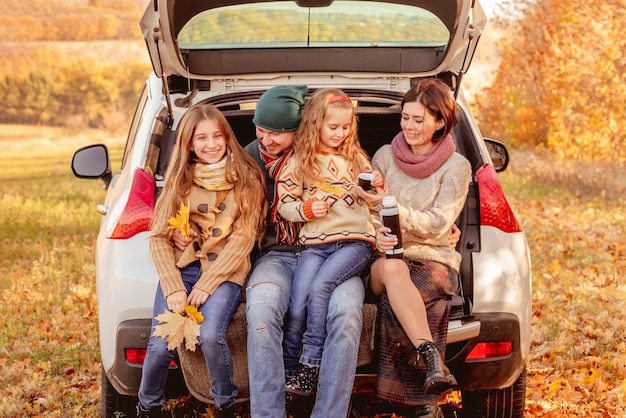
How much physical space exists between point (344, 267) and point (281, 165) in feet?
1.87

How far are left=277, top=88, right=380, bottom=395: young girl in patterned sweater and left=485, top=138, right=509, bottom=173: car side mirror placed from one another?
1222mm

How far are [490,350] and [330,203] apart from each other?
0.87 meters

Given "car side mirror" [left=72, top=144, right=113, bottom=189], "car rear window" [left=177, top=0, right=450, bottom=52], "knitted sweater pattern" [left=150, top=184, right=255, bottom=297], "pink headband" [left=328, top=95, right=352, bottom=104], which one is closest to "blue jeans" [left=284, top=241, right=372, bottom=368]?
"knitted sweater pattern" [left=150, top=184, right=255, bottom=297]

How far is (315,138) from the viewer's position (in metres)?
3.71

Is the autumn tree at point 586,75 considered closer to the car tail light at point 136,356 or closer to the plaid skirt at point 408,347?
the plaid skirt at point 408,347

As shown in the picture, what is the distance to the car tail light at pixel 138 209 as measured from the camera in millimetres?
3619

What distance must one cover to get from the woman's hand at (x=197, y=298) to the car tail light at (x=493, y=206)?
120 centimetres

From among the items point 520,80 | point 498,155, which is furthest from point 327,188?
point 520,80

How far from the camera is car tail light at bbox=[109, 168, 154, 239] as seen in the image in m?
3.62

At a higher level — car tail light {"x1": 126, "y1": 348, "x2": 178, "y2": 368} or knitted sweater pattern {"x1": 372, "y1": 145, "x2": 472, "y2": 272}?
knitted sweater pattern {"x1": 372, "y1": 145, "x2": 472, "y2": 272}

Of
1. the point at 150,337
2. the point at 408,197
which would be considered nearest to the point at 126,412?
the point at 150,337

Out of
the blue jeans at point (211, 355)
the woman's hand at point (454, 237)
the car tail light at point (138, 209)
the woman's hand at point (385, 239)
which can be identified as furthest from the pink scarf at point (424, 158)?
the car tail light at point (138, 209)

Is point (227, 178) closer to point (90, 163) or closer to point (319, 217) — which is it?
point (319, 217)

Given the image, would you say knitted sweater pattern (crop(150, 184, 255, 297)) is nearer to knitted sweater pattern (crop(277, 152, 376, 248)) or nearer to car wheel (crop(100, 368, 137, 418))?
knitted sweater pattern (crop(277, 152, 376, 248))
